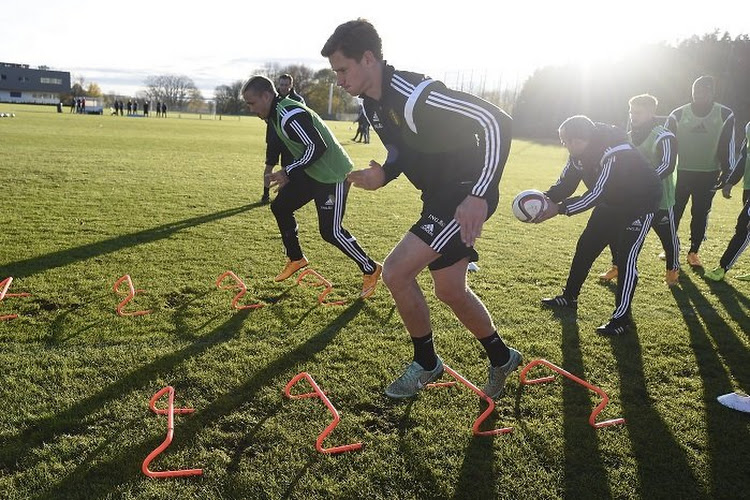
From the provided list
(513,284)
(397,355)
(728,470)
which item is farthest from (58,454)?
(513,284)

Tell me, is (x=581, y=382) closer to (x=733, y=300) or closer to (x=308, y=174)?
(x=308, y=174)

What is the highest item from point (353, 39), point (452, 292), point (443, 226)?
point (353, 39)

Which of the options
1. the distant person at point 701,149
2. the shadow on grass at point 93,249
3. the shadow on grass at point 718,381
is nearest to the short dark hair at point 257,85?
the shadow on grass at point 93,249

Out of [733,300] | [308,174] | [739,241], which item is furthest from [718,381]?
[308,174]

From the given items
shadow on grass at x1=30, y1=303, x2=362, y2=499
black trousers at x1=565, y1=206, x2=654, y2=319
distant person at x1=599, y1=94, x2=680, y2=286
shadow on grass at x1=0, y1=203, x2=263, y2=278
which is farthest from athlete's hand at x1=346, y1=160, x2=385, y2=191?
shadow on grass at x1=0, y1=203, x2=263, y2=278

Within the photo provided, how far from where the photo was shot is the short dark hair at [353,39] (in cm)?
291

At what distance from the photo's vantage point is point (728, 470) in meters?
3.00

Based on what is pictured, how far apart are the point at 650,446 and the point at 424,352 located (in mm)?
1461

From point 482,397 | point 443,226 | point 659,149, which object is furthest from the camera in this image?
point 659,149

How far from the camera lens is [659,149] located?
5414 millimetres

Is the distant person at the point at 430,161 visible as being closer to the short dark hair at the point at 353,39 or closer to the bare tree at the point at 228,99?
the short dark hair at the point at 353,39

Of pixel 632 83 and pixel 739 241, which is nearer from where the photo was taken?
pixel 739 241

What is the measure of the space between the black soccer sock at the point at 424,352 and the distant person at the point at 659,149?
127 inches

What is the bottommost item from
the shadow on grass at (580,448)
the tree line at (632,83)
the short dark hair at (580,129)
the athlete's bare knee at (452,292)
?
the shadow on grass at (580,448)
